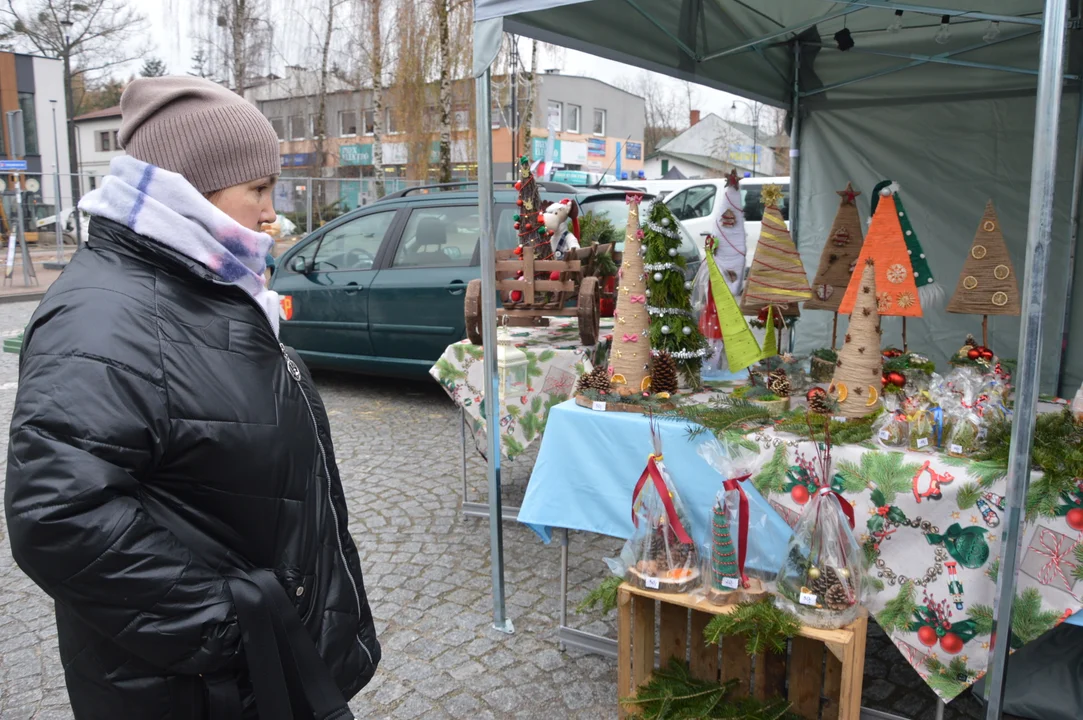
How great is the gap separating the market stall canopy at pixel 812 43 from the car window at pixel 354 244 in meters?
3.23

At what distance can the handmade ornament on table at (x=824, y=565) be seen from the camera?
2.21 metres

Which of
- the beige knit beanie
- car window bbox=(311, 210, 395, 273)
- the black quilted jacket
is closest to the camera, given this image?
the black quilted jacket

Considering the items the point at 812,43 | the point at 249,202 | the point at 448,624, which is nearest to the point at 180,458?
the point at 249,202

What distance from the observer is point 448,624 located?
3275 millimetres

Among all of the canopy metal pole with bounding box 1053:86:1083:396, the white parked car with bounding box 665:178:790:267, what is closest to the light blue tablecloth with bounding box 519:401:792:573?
the canopy metal pole with bounding box 1053:86:1083:396

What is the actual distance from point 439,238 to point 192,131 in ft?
16.8

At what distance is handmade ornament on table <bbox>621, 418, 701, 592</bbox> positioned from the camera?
2.47 metres

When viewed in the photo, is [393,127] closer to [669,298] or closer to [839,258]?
[839,258]

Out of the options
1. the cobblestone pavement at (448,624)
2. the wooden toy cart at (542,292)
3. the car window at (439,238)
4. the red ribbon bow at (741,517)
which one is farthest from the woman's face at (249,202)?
the car window at (439,238)

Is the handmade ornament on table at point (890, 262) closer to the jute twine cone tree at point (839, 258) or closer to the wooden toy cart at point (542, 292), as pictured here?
the jute twine cone tree at point (839, 258)

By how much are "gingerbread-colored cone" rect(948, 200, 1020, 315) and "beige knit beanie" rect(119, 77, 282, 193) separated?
270 centimetres

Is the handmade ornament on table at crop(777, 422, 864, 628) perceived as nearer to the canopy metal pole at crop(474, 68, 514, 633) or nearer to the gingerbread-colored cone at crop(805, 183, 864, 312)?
the canopy metal pole at crop(474, 68, 514, 633)

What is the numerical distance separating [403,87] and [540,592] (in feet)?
56.7

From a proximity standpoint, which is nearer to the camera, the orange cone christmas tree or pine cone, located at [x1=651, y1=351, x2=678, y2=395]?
pine cone, located at [x1=651, y1=351, x2=678, y2=395]
